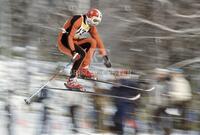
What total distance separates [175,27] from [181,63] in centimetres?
55

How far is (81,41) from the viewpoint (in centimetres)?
1128

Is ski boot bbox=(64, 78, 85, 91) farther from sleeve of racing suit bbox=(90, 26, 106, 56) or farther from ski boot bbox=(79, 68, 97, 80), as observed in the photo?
sleeve of racing suit bbox=(90, 26, 106, 56)

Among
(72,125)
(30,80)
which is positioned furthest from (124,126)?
(30,80)

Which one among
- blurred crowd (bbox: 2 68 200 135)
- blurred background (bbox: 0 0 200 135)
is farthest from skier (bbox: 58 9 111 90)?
blurred crowd (bbox: 2 68 200 135)

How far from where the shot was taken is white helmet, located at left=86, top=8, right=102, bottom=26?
11.3 m

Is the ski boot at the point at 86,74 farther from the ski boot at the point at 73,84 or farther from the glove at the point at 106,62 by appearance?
the glove at the point at 106,62

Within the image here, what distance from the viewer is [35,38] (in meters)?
12.5

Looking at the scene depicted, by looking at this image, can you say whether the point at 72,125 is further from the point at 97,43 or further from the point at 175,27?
the point at 175,27

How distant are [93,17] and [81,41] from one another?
1.11 ft

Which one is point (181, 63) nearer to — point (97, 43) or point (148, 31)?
point (148, 31)

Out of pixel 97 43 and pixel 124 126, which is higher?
pixel 97 43

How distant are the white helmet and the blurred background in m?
0.50

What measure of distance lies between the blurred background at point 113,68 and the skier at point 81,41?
0.14 m

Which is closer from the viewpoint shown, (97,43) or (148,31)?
(97,43)
